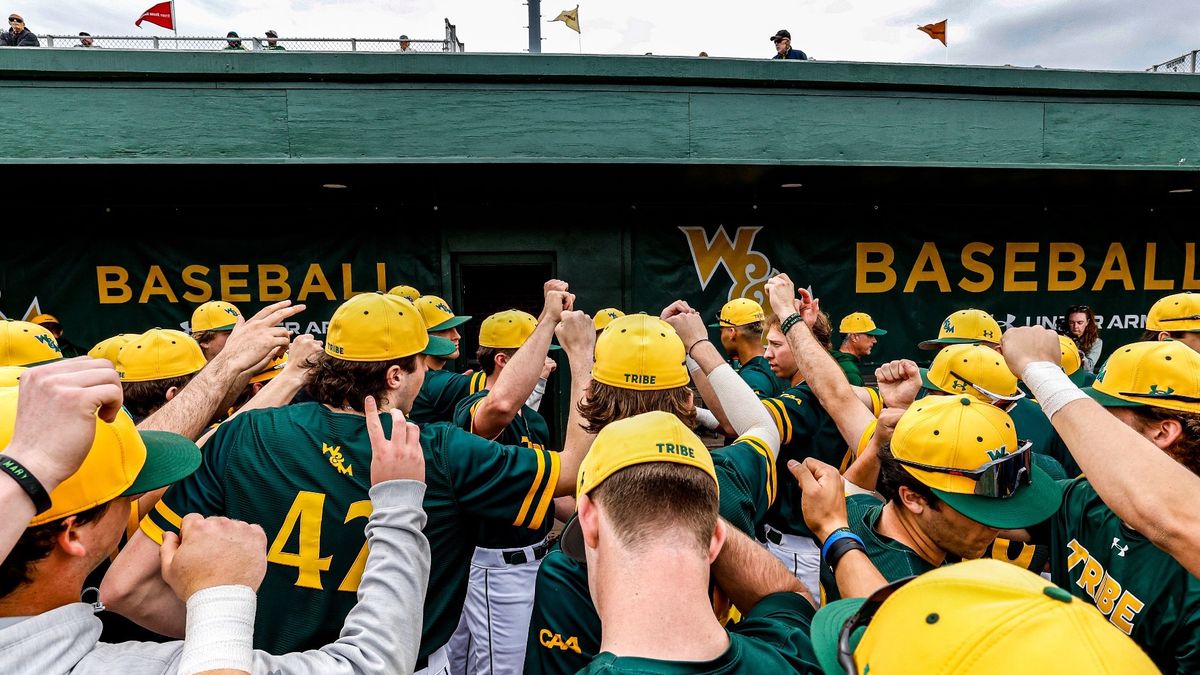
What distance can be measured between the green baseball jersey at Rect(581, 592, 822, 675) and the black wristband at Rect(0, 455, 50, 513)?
0.98 m

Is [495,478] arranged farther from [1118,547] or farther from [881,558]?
[1118,547]

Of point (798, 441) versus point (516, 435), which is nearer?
point (798, 441)

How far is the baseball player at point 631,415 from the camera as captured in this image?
5.17 feet

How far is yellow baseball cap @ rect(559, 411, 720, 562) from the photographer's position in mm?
1311

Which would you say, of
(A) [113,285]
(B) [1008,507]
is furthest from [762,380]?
(A) [113,285]

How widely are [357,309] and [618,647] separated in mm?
1631

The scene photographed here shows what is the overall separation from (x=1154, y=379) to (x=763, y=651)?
71.0 inches

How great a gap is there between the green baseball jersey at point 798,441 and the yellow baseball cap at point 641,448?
1.60 m

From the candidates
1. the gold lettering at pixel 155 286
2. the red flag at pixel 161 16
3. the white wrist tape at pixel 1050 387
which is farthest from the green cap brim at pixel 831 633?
the red flag at pixel 161 16

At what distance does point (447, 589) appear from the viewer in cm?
209

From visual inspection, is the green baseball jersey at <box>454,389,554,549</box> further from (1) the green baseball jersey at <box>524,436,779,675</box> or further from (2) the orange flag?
(2) the orange flag

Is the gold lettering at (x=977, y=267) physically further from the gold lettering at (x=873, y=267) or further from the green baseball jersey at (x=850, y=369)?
the green baseball jersey at (x=850, y=369)

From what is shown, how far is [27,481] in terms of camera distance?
3.27 ft

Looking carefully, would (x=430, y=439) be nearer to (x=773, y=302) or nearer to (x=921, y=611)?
(x=921, y=611)
